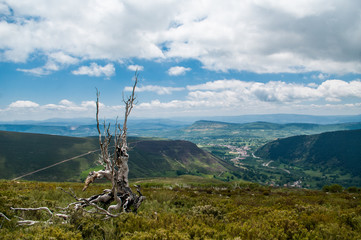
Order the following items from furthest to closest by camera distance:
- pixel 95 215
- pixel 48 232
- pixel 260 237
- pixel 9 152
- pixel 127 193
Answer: pixel 9 152 < pixel 127 193 < pixel 95 215 < pixel 260 237 < pixel 48 232

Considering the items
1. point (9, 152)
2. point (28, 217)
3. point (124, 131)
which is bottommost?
point (9, 152)

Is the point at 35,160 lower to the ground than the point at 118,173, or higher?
lower

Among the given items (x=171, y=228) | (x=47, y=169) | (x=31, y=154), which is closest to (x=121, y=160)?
(x=171, y=228)

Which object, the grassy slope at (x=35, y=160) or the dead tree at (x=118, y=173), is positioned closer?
the dead tree at (x=118, y=173)

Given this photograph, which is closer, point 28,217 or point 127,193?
point 28,217

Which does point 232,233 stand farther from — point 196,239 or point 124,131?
point 124,131

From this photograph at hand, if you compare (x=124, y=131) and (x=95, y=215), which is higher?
(x=124, y=131)

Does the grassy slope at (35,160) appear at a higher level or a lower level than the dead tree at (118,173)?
lower

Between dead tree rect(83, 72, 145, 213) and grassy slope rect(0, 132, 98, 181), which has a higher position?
dead tree rect(83, 72, 145, 213)

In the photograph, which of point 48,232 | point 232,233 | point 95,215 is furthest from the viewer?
point 95,215

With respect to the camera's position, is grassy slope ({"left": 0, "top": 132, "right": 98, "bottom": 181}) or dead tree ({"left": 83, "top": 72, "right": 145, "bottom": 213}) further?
grassy slope ({"left": 0, "top": 132, "right": 98, "bottom": 181})

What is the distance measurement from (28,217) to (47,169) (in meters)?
168

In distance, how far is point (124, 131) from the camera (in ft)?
34.0

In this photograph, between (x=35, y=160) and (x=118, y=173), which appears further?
(x=35, y=160)
